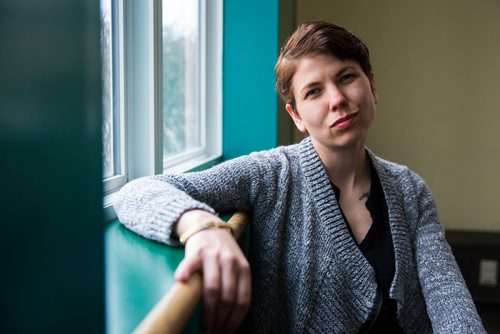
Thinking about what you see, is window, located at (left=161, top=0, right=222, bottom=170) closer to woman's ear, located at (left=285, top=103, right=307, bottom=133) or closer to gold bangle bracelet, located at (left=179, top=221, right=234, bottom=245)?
A: woman's ear, located at (left=285, top=103, right=307, bottom=133)

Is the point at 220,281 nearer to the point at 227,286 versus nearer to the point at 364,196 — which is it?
the point at 227,286

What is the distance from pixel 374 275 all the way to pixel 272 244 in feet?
0.69

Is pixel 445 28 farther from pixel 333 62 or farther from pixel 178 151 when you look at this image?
pixel 333 62

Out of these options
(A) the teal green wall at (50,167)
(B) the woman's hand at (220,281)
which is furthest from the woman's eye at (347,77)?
(A) the teal green wall at (50,167)

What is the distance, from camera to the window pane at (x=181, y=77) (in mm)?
1717

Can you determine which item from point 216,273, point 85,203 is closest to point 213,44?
point 216,273

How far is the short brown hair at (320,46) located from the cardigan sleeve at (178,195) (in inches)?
9.0

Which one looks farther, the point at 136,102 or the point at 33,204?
the point at 136,102

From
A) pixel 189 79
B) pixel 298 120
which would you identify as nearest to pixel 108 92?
pixel 298 120

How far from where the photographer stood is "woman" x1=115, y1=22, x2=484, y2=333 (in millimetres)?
1069

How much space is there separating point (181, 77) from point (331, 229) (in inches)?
39.7

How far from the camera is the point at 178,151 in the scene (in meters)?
1.87

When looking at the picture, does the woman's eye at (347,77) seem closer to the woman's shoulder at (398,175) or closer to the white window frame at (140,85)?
the woman's shoulder at (398,175)

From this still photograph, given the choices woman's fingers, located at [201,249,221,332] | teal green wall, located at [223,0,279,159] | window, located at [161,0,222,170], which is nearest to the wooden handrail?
woman's fingers, located at [201,249,221,332]
